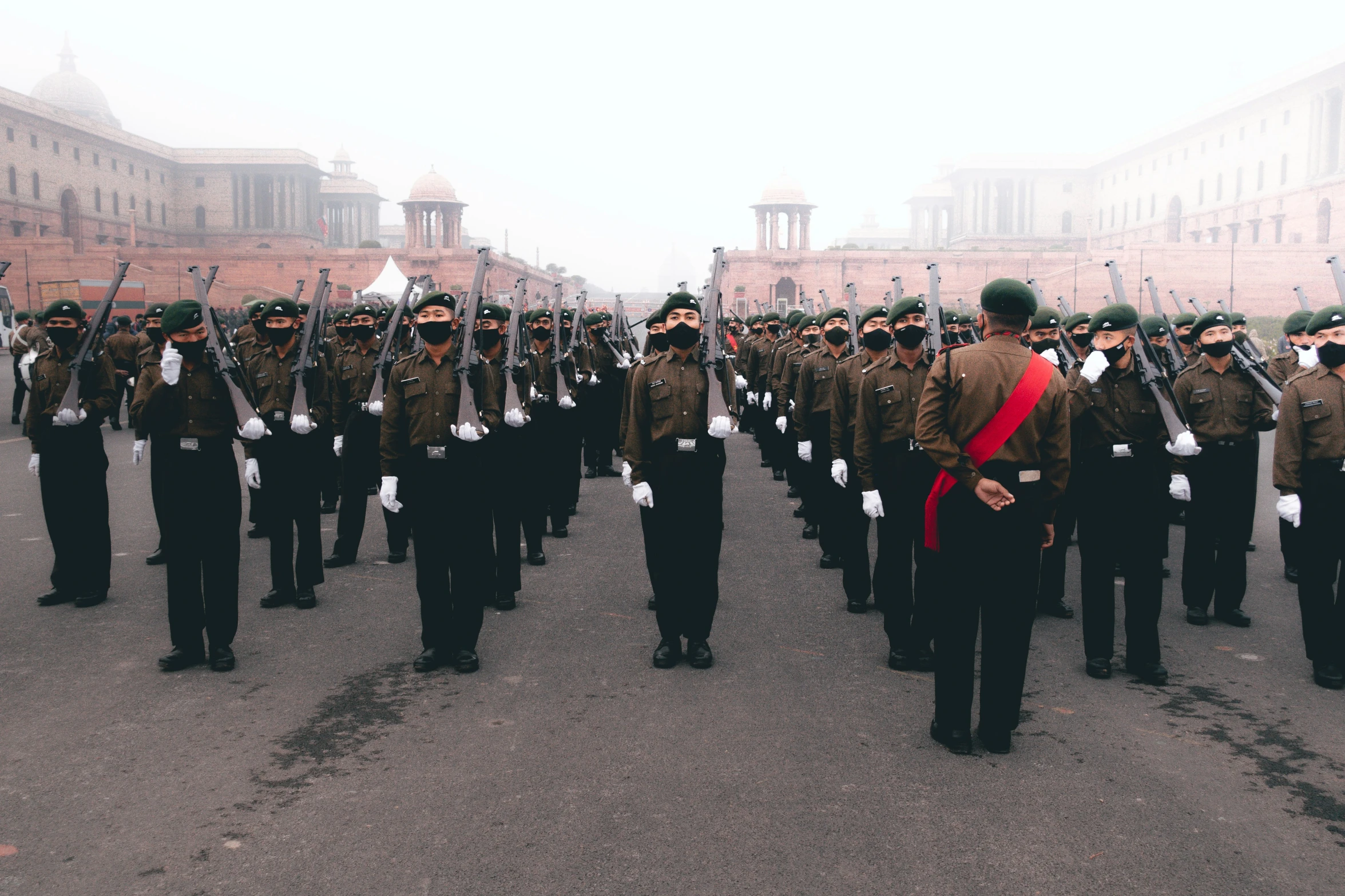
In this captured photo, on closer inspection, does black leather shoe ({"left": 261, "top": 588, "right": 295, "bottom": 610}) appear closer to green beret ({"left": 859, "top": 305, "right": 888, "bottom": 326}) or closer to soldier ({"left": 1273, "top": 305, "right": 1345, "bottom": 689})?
green beret ({"left": 859, "top": 305, "right": 888, "bottom": 326})

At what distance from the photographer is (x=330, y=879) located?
3.43 metres

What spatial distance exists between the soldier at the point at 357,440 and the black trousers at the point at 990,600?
5.01 metres

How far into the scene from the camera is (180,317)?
579 centimetres

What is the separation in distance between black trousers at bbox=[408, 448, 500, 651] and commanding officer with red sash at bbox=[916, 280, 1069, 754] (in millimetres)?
2598

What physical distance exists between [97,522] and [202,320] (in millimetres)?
2148

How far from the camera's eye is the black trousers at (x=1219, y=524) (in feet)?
22.1

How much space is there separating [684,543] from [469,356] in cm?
165

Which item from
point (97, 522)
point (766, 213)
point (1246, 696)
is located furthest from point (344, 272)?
point (1246, 696)

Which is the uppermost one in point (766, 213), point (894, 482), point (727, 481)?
point (766, 213)

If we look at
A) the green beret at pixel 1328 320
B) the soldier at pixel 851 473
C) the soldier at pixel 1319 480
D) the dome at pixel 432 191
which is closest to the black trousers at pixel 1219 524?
the soldier at pixel 1319 480

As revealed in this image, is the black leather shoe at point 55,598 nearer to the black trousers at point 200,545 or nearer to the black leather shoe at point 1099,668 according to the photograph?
the black trousers at point 200,545

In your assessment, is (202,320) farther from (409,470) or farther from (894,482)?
(894,482)

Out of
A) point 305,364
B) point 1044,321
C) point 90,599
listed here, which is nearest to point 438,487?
point 305,364

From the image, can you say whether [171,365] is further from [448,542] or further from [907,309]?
[907,309]
